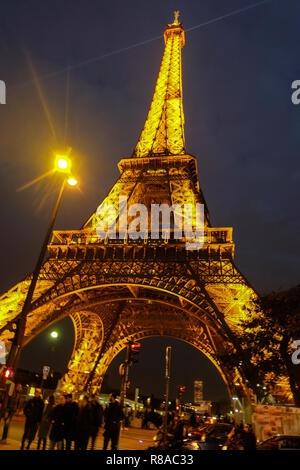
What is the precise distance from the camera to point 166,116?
41.3 meters

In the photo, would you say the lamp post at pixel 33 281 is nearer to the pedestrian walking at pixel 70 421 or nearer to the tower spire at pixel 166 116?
the pedestrian walking at pixel 70 421

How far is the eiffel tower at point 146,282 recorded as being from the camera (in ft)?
73.2

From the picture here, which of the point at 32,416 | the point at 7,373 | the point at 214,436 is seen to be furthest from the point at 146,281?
the point at 32,416

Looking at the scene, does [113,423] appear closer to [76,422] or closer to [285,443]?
[76,422]

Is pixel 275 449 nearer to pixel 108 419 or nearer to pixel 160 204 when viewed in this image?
pixel 108 419

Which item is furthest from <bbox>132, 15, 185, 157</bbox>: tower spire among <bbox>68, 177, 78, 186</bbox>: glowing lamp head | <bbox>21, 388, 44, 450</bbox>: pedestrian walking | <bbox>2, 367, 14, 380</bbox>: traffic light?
<bbox>21, 388, 44, 450</bbox>: pedestrian walking

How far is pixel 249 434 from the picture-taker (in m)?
9.43

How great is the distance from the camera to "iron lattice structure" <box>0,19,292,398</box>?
2231cm

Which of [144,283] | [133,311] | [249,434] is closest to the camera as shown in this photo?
[249,434]

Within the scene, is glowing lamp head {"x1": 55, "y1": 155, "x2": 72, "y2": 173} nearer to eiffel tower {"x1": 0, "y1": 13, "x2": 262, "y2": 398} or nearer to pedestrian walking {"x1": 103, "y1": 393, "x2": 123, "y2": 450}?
eiffel tower {"x1": 0, "y1": 13, "x2": 262, "y2": 398}

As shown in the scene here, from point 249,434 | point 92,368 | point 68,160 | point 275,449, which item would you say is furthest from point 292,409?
point 92,368

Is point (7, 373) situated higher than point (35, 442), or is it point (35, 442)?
point (7, 373)

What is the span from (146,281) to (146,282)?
88mm
